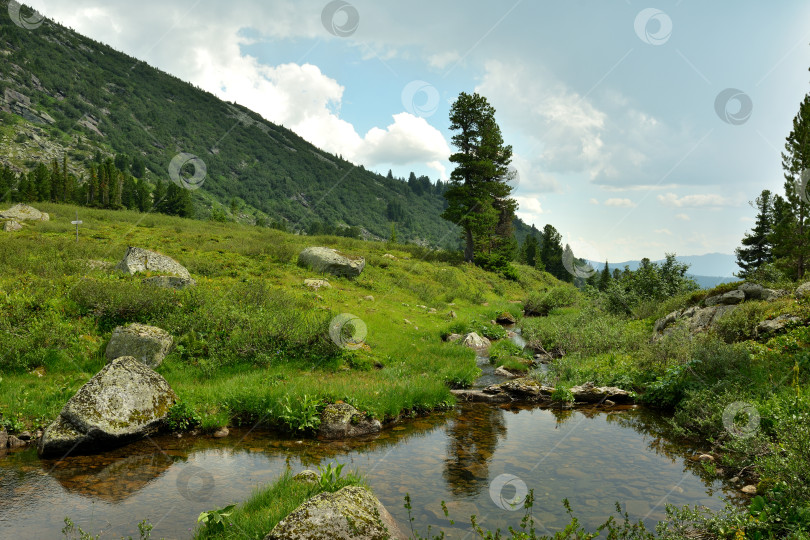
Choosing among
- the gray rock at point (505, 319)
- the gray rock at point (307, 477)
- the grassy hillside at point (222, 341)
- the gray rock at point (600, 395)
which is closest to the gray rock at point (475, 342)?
the grassy hillside at point (222, 341)

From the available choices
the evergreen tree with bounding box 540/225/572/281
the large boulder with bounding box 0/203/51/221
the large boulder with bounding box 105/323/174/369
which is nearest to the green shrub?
the large boulder with bounding box 105/323/174/369

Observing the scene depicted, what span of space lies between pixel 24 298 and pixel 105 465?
8.95m

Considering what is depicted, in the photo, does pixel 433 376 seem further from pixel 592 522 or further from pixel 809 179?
pixel 809 179

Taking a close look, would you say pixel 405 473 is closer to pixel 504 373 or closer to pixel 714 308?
pixel 504 373

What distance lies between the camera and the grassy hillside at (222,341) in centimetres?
1153

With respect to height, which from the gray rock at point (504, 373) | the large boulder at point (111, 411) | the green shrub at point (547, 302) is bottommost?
the large boulder at point (111, 411)

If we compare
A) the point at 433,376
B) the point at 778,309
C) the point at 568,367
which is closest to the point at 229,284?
the point at 433,376

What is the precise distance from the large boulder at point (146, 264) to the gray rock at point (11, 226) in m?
20.5

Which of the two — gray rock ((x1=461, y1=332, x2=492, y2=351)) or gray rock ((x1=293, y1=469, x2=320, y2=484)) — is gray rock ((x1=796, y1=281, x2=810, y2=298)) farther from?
gray rock ((x1=293, y1=469, x2=320, y2=484))

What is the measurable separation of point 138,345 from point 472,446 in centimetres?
1059

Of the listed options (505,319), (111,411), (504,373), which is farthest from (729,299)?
(111,411)

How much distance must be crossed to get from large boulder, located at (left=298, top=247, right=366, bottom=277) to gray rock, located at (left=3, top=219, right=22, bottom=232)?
73.6 feet

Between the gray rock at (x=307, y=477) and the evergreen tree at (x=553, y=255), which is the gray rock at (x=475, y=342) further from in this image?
the evergreen tree at (x=553, y=255)

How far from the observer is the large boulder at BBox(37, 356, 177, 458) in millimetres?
9006
